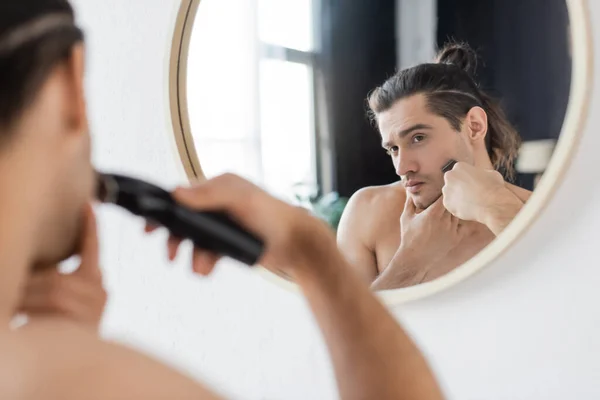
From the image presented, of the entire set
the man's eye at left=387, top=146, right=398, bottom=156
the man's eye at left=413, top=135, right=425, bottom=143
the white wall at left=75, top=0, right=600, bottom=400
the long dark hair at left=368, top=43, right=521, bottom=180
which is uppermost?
the long dark hair at left=368, top=43, right=521, bottom=180

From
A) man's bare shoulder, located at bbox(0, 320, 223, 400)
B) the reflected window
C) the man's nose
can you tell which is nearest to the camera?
man's bare shoulder, located at bbox(0, 320, 223, 400)

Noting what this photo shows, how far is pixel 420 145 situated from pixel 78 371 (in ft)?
1.63

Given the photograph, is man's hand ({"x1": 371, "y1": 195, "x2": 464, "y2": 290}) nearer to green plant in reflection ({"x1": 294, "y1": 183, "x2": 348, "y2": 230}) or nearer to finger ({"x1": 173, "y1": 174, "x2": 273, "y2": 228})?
green plant in reflection ({"x1": 294, "y1": 183, "x2": 348, "y2": 230})

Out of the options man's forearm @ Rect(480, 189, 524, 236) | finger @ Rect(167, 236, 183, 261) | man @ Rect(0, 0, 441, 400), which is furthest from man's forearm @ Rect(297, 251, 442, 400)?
man's forearm @ Rect(480, 189, 524, 236)

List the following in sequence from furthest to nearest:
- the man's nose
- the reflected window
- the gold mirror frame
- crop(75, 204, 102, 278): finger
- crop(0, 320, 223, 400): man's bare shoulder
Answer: the reflected window → the man's nose → the gold mirror frame → crop(75, 204, 102, 278): finger → crop(0, 320, 223, 400): man's bare shoulder

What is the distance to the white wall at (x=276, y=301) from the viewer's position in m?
0.62

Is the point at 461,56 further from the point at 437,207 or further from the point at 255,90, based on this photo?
the point at 255,90

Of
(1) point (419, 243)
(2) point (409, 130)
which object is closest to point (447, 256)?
(1) point (419, 243)

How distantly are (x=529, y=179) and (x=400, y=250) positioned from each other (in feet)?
0.54

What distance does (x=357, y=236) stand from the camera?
0.73m

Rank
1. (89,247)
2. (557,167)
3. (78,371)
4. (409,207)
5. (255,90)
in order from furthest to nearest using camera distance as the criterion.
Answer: (255,90) < (409,207) < (557,167) < (89,247) < (78,371)

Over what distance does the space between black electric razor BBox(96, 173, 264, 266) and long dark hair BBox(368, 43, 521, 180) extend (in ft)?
0.99

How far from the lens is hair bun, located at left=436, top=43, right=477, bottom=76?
0.64m

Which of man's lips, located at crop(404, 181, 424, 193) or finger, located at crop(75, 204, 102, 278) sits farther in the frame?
man's lips, located at crop(404, 181, 424, 193)
